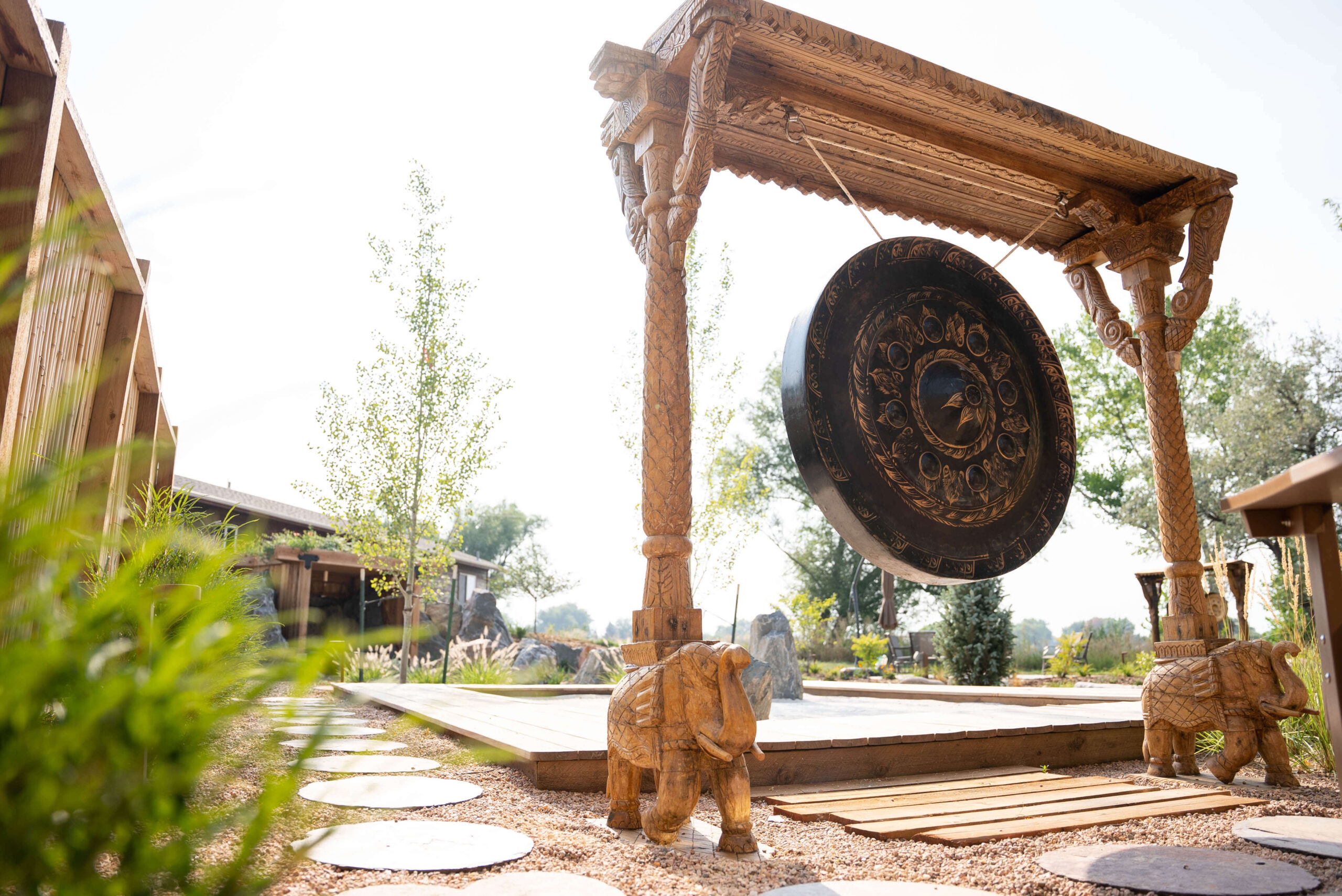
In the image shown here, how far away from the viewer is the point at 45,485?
0.73 meters

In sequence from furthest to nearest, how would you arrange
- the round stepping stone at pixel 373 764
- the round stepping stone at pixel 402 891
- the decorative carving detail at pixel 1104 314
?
1. the decorative carving detail at pixel 1104 314
2. the round stepping stone at pixel 373 764
3. the round stepping stone at pixel 402 891

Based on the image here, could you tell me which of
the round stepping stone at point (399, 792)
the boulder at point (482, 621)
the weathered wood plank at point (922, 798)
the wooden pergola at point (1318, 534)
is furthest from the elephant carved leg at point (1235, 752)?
the boulder at point (482, 621)

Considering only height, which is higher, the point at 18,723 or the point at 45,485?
the point at 45,485

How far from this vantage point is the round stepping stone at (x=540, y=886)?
6.71ft

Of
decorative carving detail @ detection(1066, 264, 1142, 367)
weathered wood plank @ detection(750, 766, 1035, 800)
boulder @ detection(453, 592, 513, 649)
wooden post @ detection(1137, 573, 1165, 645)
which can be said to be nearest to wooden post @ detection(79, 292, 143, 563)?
weathered wood plank @ detection(750, 766, 1035, 800)

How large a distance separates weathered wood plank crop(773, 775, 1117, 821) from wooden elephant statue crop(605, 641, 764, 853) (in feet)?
1.83

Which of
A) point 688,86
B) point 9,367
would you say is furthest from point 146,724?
point 688,86

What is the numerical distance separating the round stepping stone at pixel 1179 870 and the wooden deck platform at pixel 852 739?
134cm

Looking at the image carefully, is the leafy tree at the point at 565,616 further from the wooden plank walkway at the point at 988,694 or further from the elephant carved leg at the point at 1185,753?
the elephant carved leg at the point at 1185,753

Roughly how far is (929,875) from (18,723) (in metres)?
2.46

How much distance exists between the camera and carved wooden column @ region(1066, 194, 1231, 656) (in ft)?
14.4

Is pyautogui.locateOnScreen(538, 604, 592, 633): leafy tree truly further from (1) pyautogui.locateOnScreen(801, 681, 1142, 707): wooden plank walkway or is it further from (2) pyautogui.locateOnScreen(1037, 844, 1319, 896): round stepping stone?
(2) pyautogui.locateOnScreen(1037, 844, 1319, 896): round stepping stone

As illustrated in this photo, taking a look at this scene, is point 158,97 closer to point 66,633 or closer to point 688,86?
point 66,633

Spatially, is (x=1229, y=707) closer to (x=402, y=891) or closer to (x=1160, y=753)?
(x=1160, y=753)
